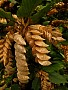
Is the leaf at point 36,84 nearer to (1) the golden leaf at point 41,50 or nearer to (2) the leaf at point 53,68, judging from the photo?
(2) the leaf at point 53,68

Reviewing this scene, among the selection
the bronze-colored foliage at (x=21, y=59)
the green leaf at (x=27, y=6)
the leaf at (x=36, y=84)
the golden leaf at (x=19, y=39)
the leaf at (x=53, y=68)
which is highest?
the green leaf at (x=27, y=6)

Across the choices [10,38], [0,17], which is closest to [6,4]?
[0,17]

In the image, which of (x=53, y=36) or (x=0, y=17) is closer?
(x=53, y=36)

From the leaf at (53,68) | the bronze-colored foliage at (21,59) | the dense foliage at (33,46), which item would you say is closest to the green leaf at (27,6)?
the dense foliage at (33,46)

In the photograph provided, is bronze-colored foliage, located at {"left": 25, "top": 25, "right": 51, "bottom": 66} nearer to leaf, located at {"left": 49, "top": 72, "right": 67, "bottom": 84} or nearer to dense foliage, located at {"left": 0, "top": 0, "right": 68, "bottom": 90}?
dense foliage, located at {"left": 0, "top": 0, "right": 68, "bottom": 90}

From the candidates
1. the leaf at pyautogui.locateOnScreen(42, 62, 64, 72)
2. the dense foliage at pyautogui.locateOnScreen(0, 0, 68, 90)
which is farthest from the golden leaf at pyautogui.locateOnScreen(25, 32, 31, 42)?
the leaf at pyautogui.locateOnScreen(42, 62, 64, 72)

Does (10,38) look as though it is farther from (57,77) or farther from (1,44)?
(57,77)

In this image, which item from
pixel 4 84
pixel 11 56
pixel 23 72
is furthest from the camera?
pixel 4 84

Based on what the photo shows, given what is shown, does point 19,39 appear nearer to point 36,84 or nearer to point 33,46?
point 33,46
